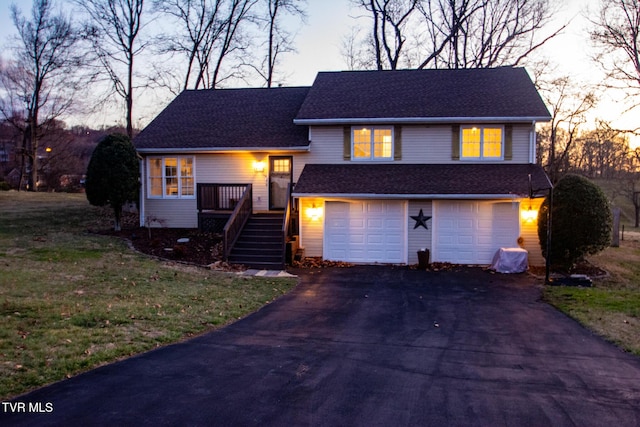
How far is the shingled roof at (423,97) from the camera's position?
1580cm

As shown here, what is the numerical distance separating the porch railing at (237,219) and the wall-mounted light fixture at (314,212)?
7.34ft

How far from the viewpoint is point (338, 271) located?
13.8 meters

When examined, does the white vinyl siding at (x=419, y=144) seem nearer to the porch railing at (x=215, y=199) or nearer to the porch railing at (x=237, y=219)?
the porch railing at (x=237, y=219)

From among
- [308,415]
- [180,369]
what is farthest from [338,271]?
[308,415]

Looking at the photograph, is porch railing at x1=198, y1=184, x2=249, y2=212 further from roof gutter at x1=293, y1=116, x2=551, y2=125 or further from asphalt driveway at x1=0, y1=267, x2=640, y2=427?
asphalt driveway at x1=0, y1=267, x2=640, y2=427

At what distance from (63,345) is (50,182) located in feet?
136

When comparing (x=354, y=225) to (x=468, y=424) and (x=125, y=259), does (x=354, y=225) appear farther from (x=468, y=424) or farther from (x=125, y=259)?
(x=468, y=424)

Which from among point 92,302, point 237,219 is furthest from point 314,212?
point 92,302

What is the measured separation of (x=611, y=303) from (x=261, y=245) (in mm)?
9615

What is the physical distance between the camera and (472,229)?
1494cm

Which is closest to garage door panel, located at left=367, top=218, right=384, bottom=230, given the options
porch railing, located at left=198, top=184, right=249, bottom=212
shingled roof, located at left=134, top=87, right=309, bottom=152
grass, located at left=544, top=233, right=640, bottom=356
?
shingled roof, located at left=134, top=87, right=309, bottom=152

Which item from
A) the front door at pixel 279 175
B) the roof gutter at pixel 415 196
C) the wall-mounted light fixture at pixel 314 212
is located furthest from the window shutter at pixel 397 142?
the front door at pixel 279 175

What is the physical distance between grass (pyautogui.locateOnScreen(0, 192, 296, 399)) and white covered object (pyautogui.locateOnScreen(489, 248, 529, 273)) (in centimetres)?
667

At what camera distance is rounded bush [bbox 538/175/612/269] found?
13.0 meters
